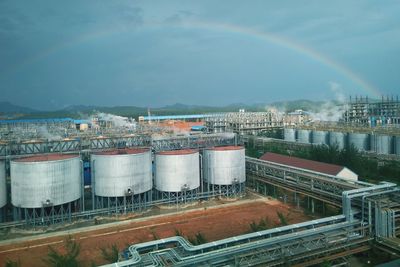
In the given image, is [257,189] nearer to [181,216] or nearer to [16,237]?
[181,216]

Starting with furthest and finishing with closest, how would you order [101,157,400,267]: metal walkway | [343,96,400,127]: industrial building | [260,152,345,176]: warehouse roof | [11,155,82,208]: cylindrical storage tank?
[343,96,400,127]: industrial building → [260,152,345,176]: warehouse roof → [11,155,82,208]: cylindrical storage tank → [101,157,400,267]: metal walkway

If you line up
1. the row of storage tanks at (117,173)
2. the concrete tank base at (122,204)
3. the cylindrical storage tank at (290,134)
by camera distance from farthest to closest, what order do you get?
the cylindrical storage tank at (290,134)
the concrete tank base at (122,204)
the row of storage tanks at (117,173)

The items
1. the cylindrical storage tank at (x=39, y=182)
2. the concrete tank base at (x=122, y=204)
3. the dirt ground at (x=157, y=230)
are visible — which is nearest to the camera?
the dirt ground at (x=157, y=230)

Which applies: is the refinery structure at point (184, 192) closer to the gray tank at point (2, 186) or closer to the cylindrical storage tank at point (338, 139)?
the gray tank at point (2, 186)

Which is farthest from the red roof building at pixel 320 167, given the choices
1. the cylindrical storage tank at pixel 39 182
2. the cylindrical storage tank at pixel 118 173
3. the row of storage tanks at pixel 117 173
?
the cylindrical storage tank at pixel 39 182

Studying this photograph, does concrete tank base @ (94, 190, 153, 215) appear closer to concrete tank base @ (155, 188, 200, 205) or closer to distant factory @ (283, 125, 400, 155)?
concrete tank base @ (155, 188, 200, 205)

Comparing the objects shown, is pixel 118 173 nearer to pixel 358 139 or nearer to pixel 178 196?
pixel 178 196

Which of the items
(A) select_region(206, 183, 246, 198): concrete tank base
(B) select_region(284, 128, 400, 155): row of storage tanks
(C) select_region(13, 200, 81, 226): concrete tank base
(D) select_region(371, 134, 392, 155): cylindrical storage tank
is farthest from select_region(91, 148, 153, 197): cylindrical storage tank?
(B) select_region(284, 128, 400, 155): row of storage tanks
